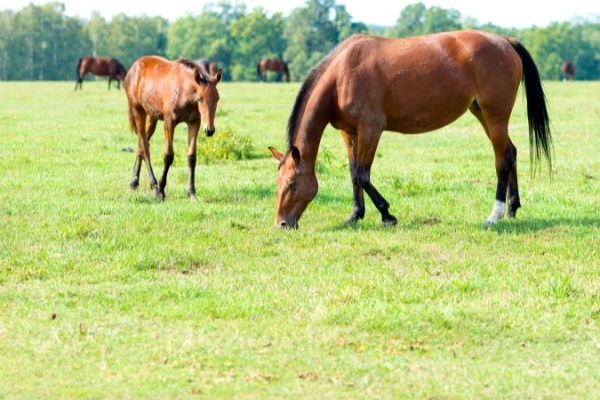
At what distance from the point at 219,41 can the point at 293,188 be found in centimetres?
9674

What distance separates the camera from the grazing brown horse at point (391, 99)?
10.1 meters

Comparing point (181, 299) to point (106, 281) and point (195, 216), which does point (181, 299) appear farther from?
point (195, 216)

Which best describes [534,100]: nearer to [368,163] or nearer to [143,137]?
[368,163]

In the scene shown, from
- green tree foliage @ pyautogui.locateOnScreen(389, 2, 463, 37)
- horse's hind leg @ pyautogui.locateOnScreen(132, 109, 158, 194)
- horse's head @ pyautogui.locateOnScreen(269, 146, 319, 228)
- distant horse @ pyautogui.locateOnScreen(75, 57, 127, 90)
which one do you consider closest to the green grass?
horse's head @ pyautogui.locateOnScreen(269, 146, 319, 228)

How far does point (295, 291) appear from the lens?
24.2 ft

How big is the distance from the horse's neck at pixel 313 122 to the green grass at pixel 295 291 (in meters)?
0.78

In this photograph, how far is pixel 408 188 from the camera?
12359 millimetres

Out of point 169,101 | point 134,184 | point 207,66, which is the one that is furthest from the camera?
point 134,184

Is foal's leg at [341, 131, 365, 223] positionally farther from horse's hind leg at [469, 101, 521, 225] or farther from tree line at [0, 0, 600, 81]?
tree line at [0, 0, 600, 81]

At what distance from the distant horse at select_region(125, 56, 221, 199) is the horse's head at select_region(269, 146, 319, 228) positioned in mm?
1427

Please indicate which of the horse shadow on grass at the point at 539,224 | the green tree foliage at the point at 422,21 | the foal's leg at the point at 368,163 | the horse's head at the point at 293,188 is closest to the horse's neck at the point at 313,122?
the horse's head at the point at 293,188

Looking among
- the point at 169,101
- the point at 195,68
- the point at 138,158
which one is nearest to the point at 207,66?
the point at 195,68

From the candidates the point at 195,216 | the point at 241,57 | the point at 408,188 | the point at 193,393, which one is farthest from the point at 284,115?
the point at 241,57

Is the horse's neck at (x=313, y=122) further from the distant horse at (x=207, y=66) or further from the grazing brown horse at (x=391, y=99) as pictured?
the distant horse at (x=207, y=66)
